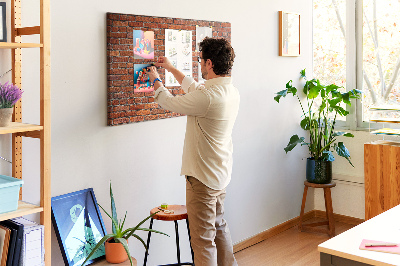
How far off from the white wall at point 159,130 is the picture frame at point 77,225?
80 mm

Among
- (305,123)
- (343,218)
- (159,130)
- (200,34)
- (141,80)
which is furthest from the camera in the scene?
(343,218)

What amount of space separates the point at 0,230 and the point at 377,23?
4.33 m

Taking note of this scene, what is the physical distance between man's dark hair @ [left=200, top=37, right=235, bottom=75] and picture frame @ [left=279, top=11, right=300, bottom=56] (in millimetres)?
1819

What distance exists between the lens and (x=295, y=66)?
538 centimetres

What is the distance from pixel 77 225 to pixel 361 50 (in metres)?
3.68

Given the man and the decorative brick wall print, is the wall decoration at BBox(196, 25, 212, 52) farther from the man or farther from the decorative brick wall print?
the man

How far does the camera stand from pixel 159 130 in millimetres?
3861

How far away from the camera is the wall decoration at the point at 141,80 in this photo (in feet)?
11.8

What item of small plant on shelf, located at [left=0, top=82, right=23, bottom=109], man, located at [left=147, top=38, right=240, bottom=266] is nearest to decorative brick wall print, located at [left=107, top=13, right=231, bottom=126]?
man, located at [left=147, top=38, right=240, bottom=266]

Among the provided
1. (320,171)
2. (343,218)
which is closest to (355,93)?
(320,171)

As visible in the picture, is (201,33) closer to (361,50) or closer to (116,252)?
(116,252)

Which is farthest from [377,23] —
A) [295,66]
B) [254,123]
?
[254,123]

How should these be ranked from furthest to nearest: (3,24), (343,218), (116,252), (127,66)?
(343,218)
(127,66)
(116,252)
(3,24)

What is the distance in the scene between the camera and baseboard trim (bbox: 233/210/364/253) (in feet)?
15.6
